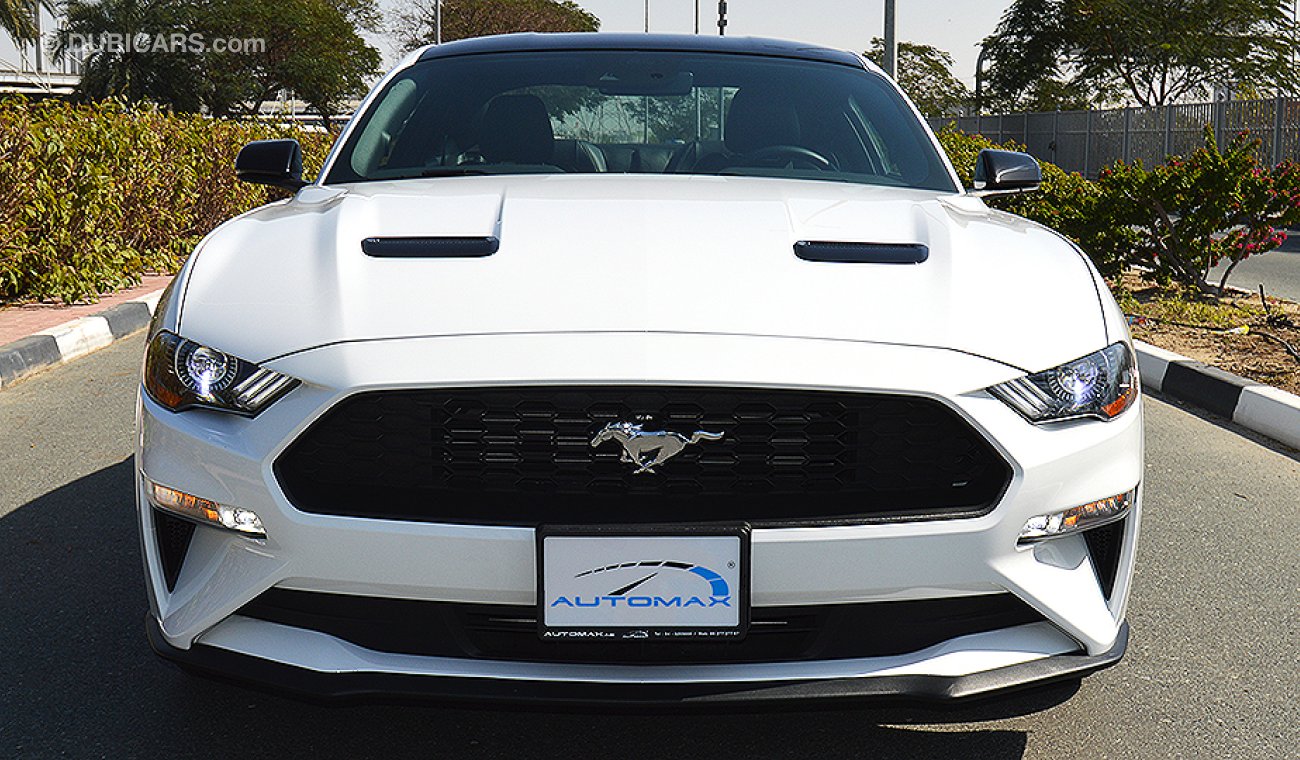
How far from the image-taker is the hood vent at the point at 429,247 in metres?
2.57

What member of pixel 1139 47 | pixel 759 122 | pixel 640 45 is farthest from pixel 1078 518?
pixel 1139 47

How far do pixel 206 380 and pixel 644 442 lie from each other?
0.74 m

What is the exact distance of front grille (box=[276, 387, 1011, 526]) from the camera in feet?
7.44

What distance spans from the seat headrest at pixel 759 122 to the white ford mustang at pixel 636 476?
4.31 ft

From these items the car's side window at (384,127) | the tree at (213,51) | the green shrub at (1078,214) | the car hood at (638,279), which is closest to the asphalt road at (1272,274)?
the green shrub at (1078,214)

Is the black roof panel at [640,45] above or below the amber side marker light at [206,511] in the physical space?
above

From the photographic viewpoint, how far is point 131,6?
51.9 metres

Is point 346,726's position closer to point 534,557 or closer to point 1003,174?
point 534,557

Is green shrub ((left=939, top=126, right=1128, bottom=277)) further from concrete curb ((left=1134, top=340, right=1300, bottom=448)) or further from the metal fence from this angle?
the metal fence

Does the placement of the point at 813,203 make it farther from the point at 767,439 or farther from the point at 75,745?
the point at 75,745

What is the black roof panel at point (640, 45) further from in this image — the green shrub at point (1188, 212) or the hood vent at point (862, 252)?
the green shrub at point (1188, 212)

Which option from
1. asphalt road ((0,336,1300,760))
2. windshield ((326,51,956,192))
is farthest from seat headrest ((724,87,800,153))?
asphalt road ((0,336,1300,760))

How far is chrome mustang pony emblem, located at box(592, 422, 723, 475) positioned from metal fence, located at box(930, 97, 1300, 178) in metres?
16.7

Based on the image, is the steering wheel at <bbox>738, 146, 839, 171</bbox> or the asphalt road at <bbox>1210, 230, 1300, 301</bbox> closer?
the steering wheel at <bbox>738, 146, 839, 171</bbox>
